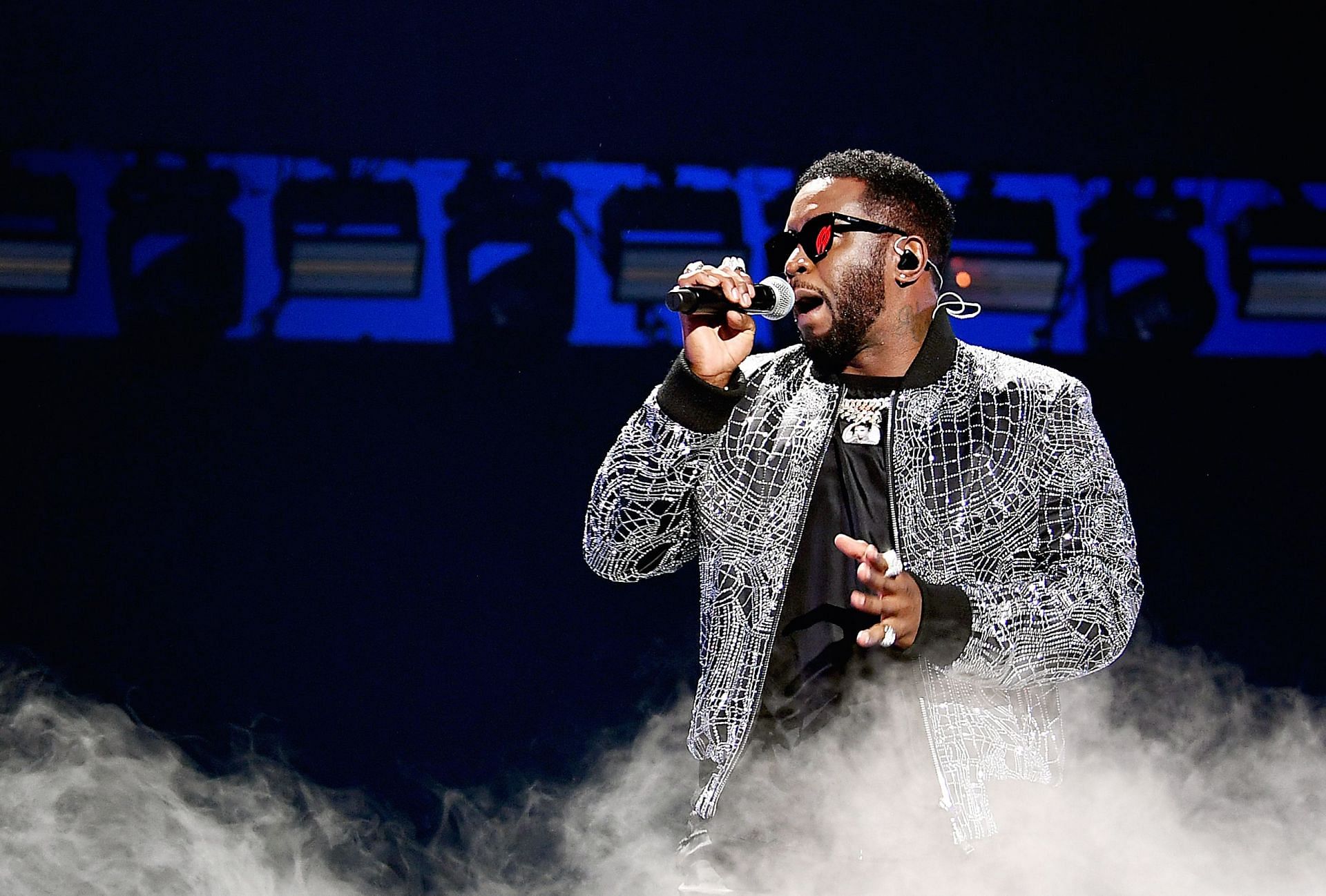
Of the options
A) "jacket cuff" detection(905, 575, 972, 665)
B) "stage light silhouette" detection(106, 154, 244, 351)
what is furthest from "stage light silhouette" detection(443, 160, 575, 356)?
"jacket cuff" detection(905, 575, 972, 665)

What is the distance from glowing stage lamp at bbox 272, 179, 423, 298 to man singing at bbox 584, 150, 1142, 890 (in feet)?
4.86

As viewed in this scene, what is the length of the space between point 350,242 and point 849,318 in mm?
1709

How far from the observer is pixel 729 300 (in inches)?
70.2

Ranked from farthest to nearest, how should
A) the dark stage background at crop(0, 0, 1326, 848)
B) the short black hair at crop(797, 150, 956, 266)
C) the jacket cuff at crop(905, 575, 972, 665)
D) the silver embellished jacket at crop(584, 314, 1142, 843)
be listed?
1. the dark stage background at crop(0, 0, 1326, 848)
2. the short black hair at crop(797, 150, 956, 266)
3. the silver embellished jacket at crop(584, 314, 1142, 843)
4. the jacket cuff at crop(905, 575, 972, 665)

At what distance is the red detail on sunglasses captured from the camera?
2152mm

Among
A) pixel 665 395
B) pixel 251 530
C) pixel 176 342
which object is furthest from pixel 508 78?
pixel 665 395

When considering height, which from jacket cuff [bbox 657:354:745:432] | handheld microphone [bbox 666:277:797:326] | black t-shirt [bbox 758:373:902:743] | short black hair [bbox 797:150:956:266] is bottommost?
black t-shirt [bbox 758:373:902:743]

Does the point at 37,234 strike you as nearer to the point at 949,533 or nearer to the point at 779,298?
the point at 779,298

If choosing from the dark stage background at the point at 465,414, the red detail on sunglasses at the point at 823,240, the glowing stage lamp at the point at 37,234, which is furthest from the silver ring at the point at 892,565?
the glowing stage lamp at the point at 37,234

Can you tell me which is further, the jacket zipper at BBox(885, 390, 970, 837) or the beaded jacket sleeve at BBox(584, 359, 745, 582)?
the beaded jacket sleeve at BBox(584, 359, 745, 582)

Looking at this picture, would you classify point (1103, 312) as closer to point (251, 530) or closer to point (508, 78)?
point (508, 78)

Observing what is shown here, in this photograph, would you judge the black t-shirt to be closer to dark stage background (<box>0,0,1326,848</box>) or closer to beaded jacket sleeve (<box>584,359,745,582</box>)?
beaded jacket sleeve (<box>584,359,745,582</box>)

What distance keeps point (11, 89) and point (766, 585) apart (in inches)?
101

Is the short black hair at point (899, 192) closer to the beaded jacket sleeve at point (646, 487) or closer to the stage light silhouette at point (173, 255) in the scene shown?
the beaded jacket sleeve at point (646, 487)
